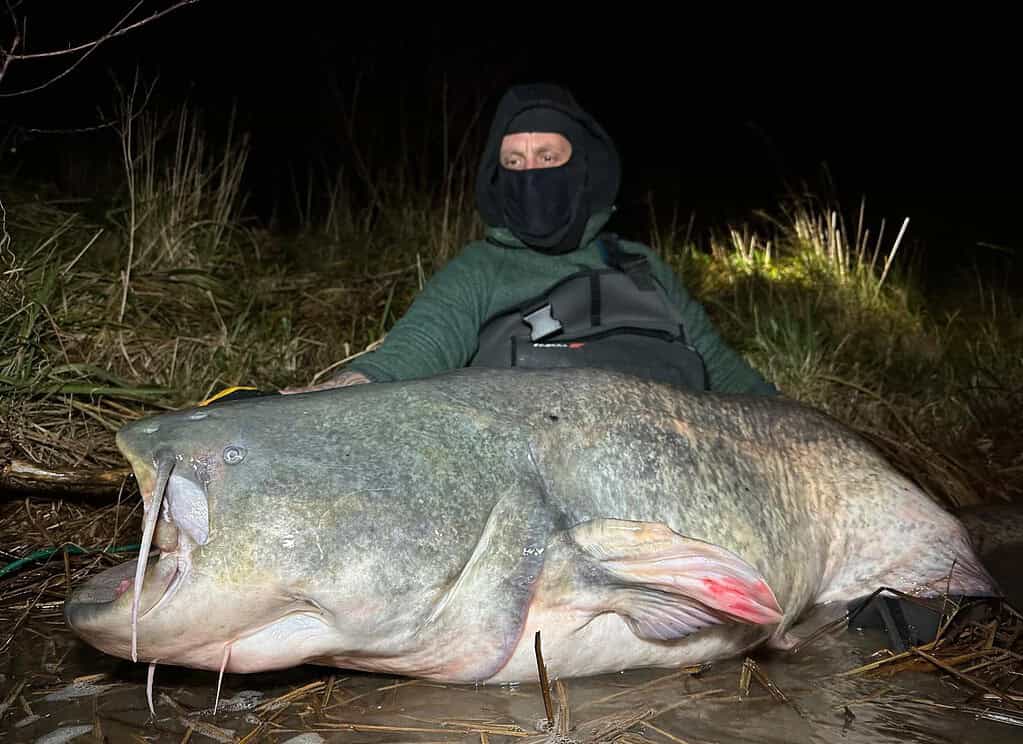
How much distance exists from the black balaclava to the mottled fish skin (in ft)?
4.67

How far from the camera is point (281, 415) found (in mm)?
2061

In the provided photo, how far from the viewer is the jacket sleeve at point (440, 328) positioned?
321 cm

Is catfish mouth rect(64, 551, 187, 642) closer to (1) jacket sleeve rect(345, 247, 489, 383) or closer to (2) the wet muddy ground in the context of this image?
(2) the wet muddy ground

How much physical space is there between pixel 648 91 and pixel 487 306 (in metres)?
21.3

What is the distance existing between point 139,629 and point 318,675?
648 mm

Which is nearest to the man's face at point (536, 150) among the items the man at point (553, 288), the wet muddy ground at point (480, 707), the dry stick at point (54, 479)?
the man at point (553, 288)

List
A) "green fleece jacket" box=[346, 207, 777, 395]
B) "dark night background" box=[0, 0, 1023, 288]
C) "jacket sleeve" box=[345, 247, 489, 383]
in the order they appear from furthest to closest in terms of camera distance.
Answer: "dark night background" box=[0, 0, 1023, 288] < "green fleece jacket" box=[346, 207, 777, 395] < "jacket sleeve" box=[345, 247, 489, 383]

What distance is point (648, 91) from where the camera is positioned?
77.2 ft

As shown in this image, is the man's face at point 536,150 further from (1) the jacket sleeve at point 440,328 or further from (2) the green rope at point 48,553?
(2) the green rope at point 48,553

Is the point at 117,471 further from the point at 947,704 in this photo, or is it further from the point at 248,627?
the point at 947,704

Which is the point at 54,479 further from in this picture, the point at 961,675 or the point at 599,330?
the point at 961,675

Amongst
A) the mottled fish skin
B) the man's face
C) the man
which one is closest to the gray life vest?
the man

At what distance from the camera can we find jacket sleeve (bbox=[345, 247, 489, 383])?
3207mm

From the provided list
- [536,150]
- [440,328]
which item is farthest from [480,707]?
[536,150]
